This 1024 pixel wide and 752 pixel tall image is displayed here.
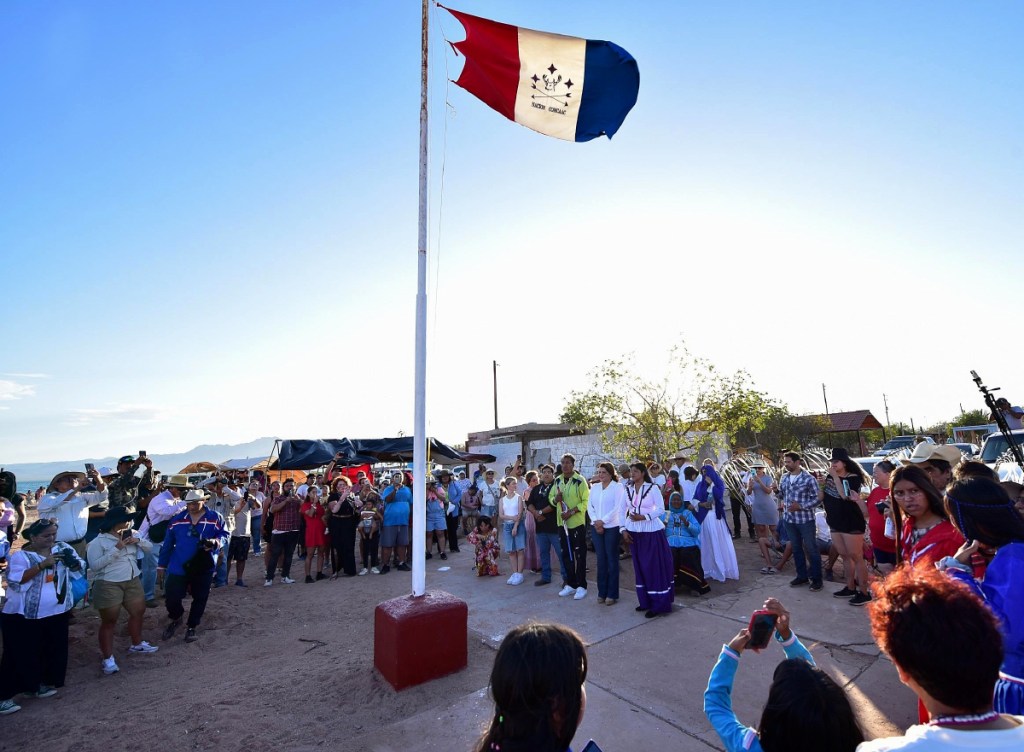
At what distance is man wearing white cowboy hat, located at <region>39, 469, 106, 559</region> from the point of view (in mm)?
6207

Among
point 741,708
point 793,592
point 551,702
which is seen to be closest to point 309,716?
point 741,708

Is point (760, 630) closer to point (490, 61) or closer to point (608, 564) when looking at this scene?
point (608, 564)

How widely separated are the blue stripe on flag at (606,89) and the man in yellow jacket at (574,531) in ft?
14.5

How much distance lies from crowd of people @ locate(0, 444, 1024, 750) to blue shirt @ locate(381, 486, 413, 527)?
0.09ft

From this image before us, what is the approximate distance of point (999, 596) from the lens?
82.4 inches

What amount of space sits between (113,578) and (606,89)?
726 cm

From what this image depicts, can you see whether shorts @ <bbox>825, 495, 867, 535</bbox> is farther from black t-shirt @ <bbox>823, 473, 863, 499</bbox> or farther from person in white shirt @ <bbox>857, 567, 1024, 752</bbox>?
person in white shirt @ <bbox>857, 567, 1024, 752</bbox>

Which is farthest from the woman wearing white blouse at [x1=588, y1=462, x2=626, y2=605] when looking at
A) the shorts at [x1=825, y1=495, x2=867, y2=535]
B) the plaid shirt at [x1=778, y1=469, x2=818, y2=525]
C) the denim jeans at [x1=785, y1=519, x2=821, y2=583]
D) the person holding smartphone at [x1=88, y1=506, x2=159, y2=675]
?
the person holding smartphone at [x1=88, y1=506, x2=159, y2=675]

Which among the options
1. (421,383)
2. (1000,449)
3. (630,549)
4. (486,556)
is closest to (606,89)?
(421,383)

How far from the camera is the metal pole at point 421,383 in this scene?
182 inches

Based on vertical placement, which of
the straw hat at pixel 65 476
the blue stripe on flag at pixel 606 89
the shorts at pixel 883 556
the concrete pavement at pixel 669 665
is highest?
the blue stripe on flag at pixel 606 89

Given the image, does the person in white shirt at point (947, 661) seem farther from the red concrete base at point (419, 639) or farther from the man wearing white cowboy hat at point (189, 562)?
the man wearing white cowboy hat at point (189, 562)

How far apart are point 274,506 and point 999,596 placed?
9277 millimetres

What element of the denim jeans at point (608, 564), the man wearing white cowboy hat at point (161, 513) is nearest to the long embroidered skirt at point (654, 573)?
the denim jeans at point (608, 564)
